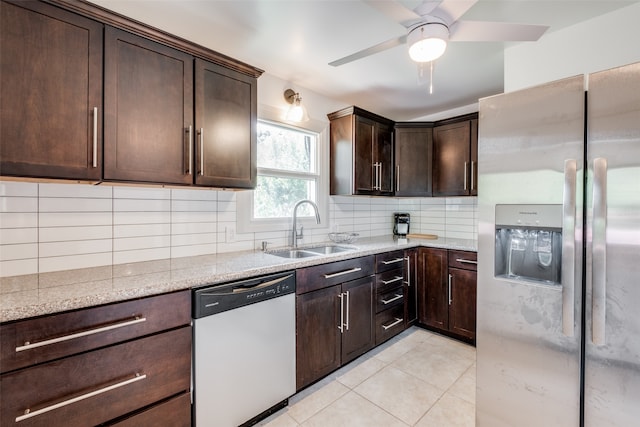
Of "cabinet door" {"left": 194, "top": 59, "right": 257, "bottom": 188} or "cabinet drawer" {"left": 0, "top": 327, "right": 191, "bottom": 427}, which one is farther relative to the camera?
"cabinet door" {"left": 194, "top": 59, "right": 257, "bottom": 188}

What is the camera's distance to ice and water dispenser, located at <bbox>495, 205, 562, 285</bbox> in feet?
4.51

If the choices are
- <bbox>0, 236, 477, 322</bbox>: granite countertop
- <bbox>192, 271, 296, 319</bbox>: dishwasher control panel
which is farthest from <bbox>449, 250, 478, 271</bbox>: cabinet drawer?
<bbox>192, 271, 296, 319</bbox>: dishwasher control panel

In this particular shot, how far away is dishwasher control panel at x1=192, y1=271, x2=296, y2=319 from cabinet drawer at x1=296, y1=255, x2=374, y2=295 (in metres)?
0.08

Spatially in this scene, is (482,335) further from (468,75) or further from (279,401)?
(468,75)

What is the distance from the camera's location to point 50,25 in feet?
4.30

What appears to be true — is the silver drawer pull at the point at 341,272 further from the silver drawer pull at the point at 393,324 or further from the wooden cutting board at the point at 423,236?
the wooden cutting board at the point at 423,236

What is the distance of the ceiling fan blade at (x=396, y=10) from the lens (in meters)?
1.28

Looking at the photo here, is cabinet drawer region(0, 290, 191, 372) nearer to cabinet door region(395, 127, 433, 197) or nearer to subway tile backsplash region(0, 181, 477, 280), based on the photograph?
subway tile backsplash region(0, 181, 477, 280)

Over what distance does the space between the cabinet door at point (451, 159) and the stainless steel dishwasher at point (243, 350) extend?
215cm

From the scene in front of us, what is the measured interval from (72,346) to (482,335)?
1.94 meters

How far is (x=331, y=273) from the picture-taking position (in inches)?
85.5

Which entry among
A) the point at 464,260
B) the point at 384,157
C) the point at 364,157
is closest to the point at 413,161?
the point at 384,157

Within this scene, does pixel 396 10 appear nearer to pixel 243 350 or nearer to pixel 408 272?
pixel 243 350

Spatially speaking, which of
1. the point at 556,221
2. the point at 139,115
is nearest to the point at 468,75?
the point at 556,221
